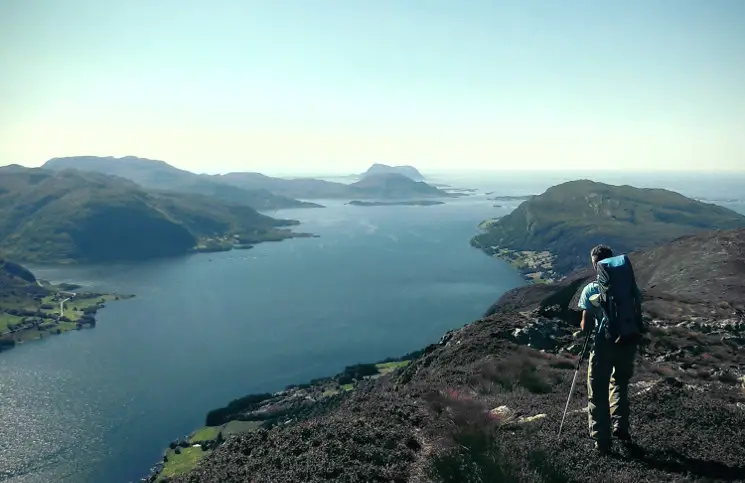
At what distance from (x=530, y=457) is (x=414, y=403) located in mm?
5360

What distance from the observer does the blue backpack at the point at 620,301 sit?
10242mm

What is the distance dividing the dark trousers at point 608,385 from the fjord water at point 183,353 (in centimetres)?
7167

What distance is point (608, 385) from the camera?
35.0 ft

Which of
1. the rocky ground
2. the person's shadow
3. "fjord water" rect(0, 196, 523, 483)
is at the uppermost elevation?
the person's shadow

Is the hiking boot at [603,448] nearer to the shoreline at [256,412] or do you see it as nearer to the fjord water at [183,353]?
the shoreline at [256,412]

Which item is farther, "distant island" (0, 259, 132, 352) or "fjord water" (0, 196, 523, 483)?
"distant island" (0, 259, 132, 352)

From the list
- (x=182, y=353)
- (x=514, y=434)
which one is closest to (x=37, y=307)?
(x=182, y=353)

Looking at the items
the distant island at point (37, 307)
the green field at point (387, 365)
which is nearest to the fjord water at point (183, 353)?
the distant island at point (37, 307)

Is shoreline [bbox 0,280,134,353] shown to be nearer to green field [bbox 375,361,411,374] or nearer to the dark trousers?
green field [bbox 375,361,411,374]

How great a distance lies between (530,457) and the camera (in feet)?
34.6

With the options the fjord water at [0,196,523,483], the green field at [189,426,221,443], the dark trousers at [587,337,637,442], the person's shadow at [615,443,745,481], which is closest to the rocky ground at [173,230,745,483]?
the person's shadow at [615,443,745,481]

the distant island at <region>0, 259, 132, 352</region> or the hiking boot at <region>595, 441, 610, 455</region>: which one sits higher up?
the hiking boot at <region>595, 441, 610, 455</region>

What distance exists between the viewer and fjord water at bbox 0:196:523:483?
74.9 meters

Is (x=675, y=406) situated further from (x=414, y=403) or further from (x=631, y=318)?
(x=414, y=403)
